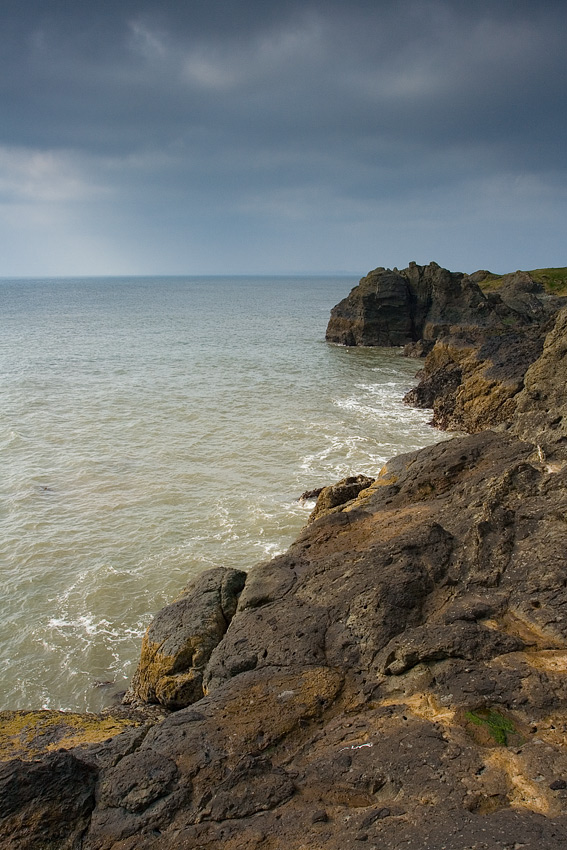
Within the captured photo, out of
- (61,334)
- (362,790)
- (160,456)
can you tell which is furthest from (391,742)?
(61,334)

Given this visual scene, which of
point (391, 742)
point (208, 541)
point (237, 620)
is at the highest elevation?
point (391, 742)

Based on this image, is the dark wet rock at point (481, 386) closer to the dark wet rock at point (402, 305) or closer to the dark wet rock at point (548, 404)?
the dark wet rock at point (548, 404)

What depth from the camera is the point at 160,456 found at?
30906 mm

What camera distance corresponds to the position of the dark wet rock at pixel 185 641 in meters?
12.2

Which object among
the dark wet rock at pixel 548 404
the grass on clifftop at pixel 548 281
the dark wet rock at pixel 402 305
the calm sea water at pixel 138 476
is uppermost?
the grass on clifftop at pixel 548 281

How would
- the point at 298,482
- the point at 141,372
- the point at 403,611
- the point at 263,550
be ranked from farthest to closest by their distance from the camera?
the point at 141,372 < the point at 298,482 < the point at 263,550 < the point at 403,611

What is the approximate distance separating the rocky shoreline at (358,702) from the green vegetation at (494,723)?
0.12 ft

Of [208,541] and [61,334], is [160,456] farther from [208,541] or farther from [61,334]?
[61,334]

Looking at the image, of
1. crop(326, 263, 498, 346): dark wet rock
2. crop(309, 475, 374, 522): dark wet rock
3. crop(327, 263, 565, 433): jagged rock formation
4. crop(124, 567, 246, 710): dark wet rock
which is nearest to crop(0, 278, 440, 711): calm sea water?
crop(124, 567, 246, 710): dark wet rock

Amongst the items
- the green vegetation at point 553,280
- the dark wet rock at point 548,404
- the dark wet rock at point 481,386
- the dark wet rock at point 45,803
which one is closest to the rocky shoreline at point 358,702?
the dark wet rock at point 45,803

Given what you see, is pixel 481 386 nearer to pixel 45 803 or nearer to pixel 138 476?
pixel 138 476

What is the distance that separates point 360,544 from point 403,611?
3.33 metres

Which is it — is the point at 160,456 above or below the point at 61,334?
below

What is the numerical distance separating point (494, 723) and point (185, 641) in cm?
741
